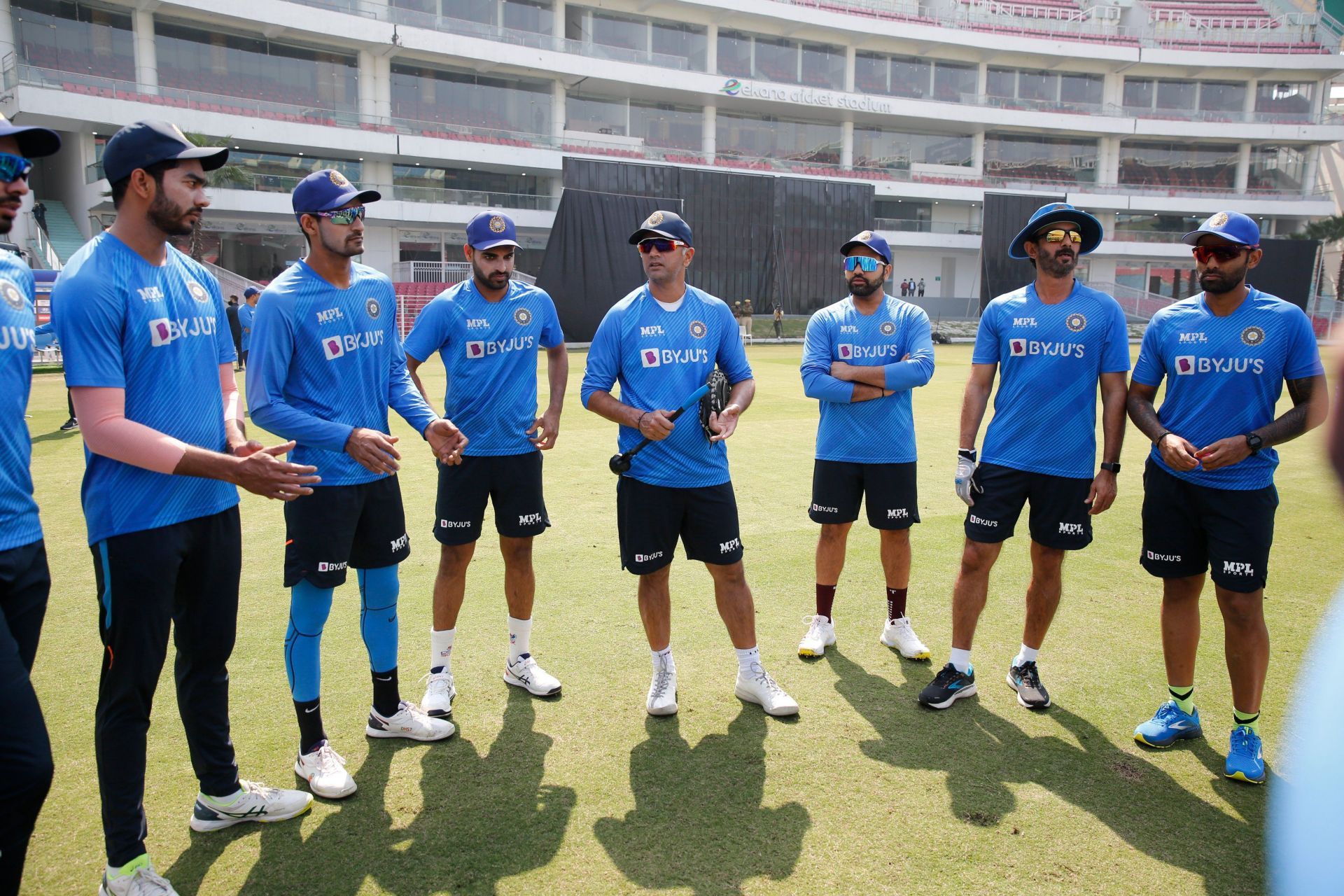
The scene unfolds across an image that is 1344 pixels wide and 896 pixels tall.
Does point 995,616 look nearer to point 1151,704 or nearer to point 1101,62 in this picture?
point 1151,704

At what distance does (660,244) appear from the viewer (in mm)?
4012

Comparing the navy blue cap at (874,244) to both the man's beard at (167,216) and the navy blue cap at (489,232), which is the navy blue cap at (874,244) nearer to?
the navy blue cap at (489,232)

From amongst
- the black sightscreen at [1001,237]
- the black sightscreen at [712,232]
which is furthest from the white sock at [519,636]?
the black sightscreen at [1001,237]

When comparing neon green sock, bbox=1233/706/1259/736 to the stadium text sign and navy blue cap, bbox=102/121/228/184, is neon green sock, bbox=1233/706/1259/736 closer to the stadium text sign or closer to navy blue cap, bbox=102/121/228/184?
navy blue cap, bbox=102/121/228/184

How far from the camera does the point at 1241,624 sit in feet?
11.8

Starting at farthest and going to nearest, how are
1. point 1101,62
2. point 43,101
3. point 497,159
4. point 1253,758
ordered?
point 1101,62 → point 497,159 → point 43,101 → point 1253,758

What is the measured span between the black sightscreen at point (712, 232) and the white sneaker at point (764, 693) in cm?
2633

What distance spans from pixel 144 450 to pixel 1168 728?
4085 millimetres

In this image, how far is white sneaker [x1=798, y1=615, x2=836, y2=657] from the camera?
468 cm

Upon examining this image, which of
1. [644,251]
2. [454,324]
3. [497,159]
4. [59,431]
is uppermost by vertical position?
[497,159]

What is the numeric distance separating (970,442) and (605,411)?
1817 mm

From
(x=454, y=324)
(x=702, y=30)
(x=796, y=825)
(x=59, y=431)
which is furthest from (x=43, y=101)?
(x=796, y=825)

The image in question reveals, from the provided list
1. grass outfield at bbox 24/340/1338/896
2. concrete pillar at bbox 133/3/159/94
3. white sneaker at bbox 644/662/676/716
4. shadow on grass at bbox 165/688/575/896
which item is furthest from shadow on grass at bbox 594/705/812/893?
concrete pillar at bbox 133/3/159/94

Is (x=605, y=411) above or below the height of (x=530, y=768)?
above
